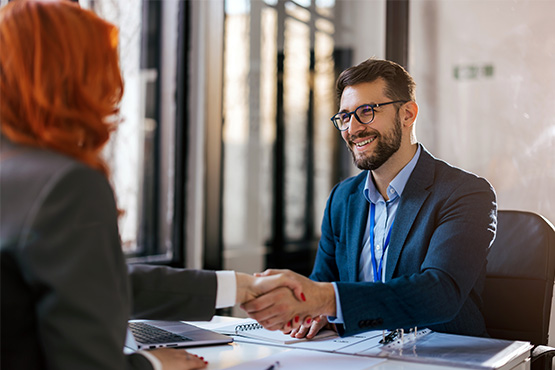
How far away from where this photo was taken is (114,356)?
1.00 m

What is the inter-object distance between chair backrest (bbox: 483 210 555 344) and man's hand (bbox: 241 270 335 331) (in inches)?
30.0

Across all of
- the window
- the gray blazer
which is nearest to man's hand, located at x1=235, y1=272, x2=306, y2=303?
the gray blazer

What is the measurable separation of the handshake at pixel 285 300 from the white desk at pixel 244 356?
0.08 meters

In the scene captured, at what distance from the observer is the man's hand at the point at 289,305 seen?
1.66 meters

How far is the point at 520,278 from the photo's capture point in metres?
2.08

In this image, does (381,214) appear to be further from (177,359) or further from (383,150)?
(177,359)

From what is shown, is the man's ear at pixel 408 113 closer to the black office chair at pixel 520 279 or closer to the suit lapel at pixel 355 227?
the suit lapel at pixel 355 227

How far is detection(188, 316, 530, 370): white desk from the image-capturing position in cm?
141

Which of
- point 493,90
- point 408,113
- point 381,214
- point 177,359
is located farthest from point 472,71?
point 177,359

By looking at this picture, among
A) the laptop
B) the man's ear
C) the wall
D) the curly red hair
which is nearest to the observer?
the curly red hair

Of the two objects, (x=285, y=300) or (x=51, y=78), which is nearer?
(x=51, y=78)

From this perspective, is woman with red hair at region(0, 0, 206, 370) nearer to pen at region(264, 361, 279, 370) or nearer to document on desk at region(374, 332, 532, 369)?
pen at region(264, 361, 279, 370)

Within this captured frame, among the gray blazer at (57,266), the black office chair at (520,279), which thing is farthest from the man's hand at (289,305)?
the black office chair at (520,279)

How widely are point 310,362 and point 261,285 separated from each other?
29 centimetres
